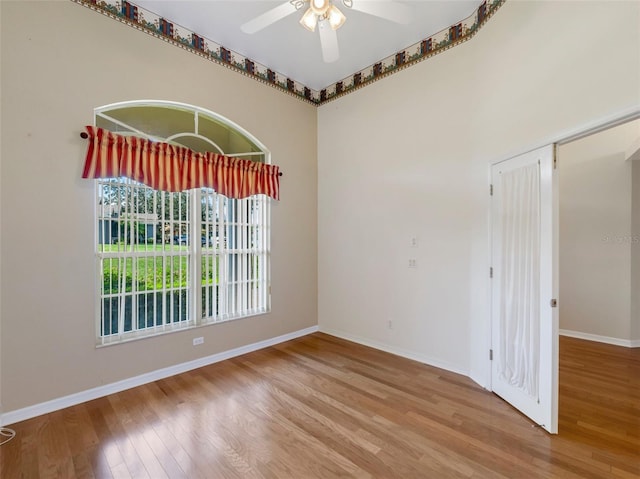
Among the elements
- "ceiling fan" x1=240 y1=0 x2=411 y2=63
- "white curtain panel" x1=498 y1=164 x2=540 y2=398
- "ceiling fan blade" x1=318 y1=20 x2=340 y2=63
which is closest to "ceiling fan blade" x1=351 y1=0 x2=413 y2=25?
"ceiling fan" x1=240 y1=0 x2=411 y2=63

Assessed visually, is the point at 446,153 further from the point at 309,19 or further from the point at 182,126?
the point at 182,126

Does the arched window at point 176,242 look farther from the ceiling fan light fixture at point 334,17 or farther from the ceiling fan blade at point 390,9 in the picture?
the ceiling fan blade at point 390,9

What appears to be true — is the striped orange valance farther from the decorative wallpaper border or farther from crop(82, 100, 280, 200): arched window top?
the decorative wallpaper border

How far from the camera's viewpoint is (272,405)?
2.53 meters

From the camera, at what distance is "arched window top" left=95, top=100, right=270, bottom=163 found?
284cm

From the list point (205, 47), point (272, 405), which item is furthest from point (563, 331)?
point (205, 47)

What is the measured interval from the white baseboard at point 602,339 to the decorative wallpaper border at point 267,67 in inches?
172

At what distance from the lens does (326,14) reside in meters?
2.26

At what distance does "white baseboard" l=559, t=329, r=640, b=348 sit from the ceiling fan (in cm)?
487

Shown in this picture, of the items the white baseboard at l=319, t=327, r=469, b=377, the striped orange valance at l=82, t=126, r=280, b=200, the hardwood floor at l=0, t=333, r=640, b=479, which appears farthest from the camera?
the white baseboard at l=319, t=327, r=469, b=377

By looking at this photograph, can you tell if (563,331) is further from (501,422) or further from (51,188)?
(51,188)

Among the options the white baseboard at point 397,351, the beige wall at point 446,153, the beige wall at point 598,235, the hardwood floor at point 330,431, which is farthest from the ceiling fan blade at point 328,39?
the beige wall at point 598,235

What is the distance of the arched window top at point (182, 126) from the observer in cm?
284

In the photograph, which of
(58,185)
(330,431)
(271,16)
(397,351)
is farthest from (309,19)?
(397,351)
